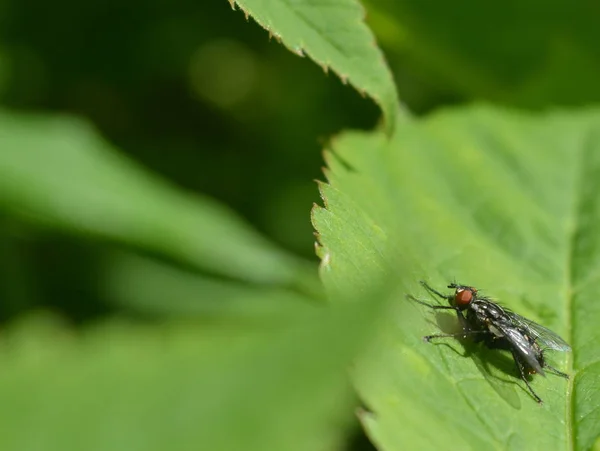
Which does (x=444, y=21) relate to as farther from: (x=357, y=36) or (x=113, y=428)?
(x=113, y=428)

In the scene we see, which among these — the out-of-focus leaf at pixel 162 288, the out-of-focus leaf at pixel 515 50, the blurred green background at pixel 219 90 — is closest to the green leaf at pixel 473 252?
the out-of-focus leaf at pixel 515 50

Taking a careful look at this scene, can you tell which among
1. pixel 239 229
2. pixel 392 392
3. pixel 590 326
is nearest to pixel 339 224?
pixel 392 392

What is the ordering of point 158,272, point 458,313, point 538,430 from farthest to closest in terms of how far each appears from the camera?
1. point 158,272
2. point 458,313
3. point 538,430

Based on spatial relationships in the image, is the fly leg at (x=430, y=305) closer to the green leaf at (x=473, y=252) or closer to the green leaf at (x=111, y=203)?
the green leaf at (x=473, y=252)

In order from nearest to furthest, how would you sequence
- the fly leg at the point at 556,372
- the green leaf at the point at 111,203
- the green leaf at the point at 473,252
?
the green leaf at the point at 473,252
the fly leg at the point at 556,372
the green leaf at the point at 111,203

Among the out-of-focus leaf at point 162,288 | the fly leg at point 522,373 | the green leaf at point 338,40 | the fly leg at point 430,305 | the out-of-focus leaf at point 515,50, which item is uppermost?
the out-of-focus leaf at point 515,50

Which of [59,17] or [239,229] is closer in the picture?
[239,229]

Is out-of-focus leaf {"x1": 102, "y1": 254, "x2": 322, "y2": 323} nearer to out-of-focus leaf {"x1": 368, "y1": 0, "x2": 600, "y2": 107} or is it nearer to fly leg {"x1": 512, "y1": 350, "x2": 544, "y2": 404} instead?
out-of-focus leaf {"x1": 368, "y1": 0, "x2": 600, "y2": 107}
